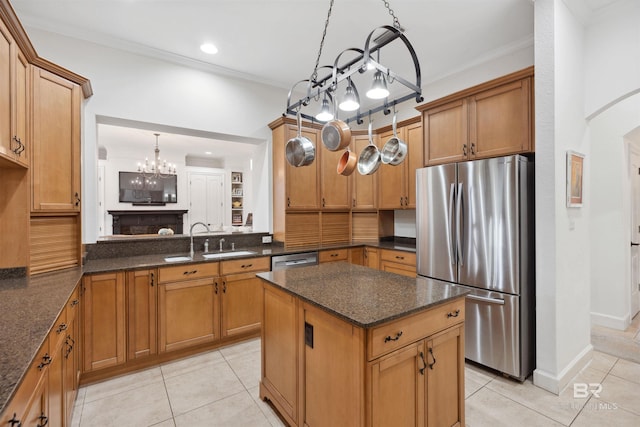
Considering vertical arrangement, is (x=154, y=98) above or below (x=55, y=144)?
above

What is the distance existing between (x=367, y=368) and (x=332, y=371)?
25 centimetres

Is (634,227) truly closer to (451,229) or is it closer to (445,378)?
(451,229)

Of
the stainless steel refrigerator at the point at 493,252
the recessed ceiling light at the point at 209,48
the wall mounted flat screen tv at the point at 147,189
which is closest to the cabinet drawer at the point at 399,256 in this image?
the stainless steel refrigerator at the point at 493,252

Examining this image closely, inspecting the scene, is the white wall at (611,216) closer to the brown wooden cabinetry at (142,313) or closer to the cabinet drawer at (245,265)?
Result: the cabinet drawer at (245,265)

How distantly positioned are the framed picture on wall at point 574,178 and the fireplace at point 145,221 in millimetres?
7675

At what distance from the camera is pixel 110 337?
98.3 inches

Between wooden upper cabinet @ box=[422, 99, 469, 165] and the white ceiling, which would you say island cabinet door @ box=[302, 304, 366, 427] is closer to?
wooden upper cabinet @ box=[422, 99, 469, 165]

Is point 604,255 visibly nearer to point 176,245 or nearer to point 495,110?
point 495,110

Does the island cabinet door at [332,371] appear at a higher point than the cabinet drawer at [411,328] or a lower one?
lower

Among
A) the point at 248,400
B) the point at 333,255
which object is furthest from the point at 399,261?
the point at 248,400

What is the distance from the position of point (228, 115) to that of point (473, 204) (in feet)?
9.18

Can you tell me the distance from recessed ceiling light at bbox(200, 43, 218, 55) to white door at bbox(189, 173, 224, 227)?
17.6 feet

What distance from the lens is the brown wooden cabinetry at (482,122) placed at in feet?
8.16

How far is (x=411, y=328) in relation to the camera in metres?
1.51
